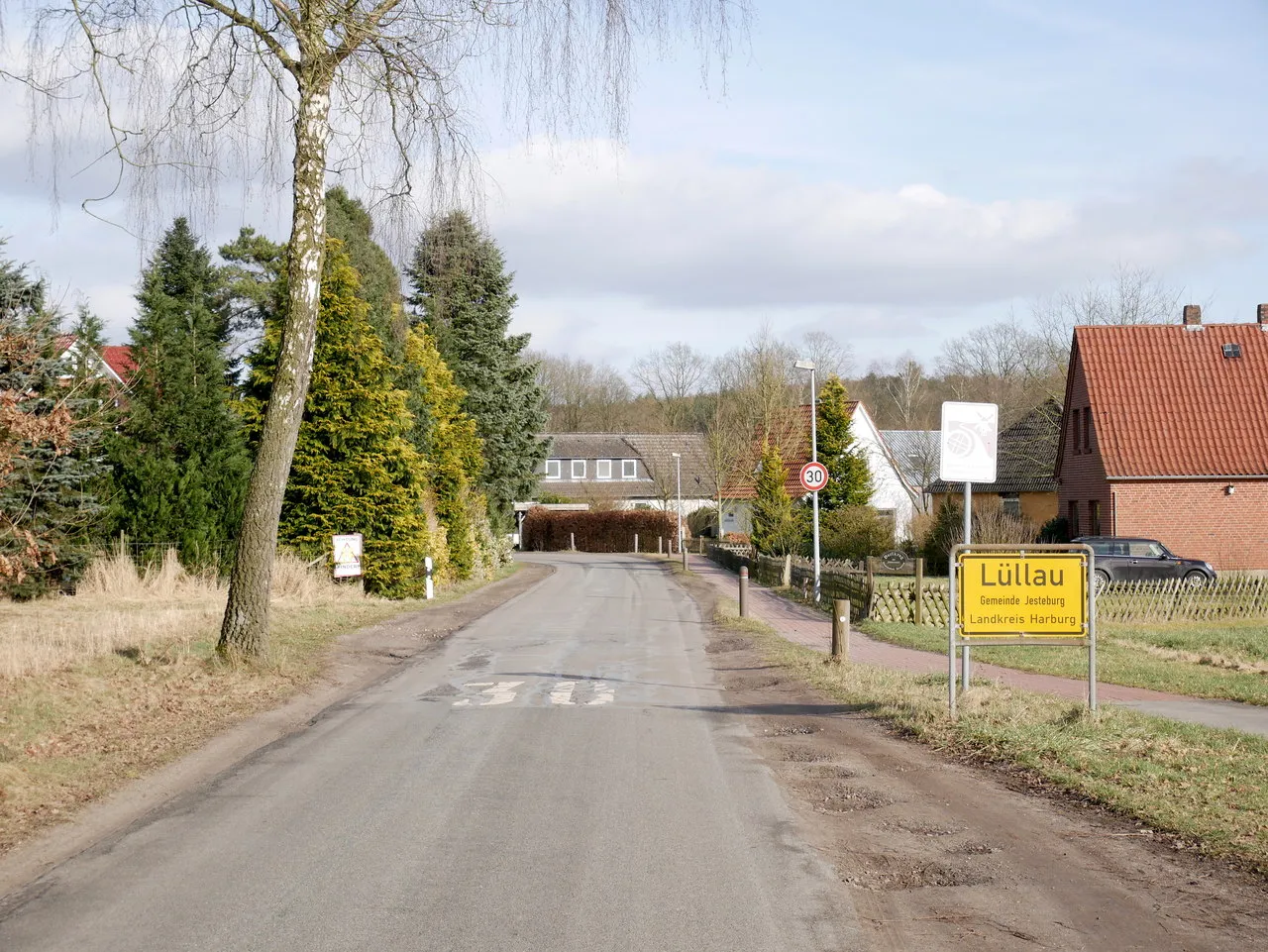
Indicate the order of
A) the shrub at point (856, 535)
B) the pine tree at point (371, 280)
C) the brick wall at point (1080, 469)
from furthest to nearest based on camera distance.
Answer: the shrub at point (856, 535)
the brick wall at point (1080, 469)
the pine tree at point (371, 280)

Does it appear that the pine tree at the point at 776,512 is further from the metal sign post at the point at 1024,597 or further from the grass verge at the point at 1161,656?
the metal sign post at the point at 1024,597

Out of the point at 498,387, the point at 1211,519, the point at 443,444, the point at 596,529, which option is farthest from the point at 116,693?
the point at 596,529

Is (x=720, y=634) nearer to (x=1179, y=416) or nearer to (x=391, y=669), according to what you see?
(x=391, y=669)

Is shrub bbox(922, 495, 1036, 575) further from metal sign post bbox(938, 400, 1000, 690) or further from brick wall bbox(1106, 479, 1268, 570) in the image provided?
metal sign post bbox(938, 400, 1000, 690)

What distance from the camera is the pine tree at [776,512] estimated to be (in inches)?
1752

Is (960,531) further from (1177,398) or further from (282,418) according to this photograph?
(282,418)

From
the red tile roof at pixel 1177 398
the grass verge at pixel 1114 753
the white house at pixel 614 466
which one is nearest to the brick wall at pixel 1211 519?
the red tile roof at pixel 1177 398

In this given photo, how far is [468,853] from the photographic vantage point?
6.45 meters

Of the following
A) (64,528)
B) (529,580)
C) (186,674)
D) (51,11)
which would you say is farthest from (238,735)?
(529,580)

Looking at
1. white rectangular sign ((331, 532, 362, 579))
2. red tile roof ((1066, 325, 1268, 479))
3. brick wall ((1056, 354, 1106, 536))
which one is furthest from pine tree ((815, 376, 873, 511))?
white rectangular sign ((331, 532, 362, 579))

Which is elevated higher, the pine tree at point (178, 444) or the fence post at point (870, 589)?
the pine tree at point (178, 444)

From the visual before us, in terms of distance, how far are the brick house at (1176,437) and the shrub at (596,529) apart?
38226 millimetres

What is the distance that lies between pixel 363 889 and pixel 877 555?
36.8m

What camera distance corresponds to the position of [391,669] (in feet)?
52.8
